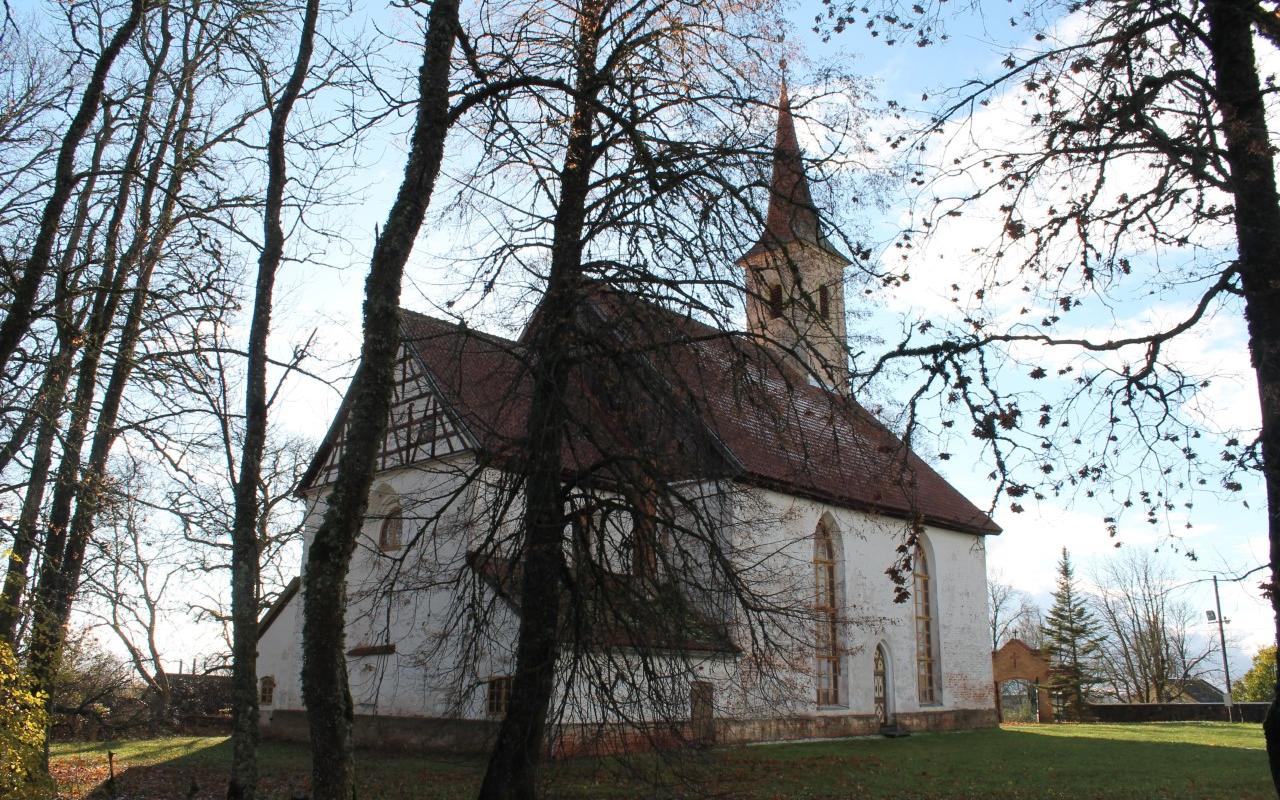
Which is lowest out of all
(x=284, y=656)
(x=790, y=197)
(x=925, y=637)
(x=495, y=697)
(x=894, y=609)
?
(x=495, y=697)

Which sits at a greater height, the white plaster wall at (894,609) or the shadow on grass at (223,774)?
→ the white plaster wall at (894,609)

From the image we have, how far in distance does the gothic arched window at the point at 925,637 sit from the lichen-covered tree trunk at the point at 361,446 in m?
21.4

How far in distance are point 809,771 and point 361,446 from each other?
11291 millimetres

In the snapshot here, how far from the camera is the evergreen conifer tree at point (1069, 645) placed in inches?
1890

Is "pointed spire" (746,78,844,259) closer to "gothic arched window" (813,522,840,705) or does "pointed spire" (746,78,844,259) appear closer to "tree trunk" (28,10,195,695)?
"tree trunk" (28,10,195,695)

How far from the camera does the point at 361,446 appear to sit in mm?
7266

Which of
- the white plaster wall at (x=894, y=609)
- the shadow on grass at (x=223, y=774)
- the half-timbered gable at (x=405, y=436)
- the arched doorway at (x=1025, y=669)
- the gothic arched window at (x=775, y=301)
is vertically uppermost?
the half-timbered gable at (x=405, y=436)

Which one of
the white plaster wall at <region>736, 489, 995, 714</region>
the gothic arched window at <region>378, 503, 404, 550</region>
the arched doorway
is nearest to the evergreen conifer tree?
the arched doorway

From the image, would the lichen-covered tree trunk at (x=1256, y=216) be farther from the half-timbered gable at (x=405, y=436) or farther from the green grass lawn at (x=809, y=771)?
the half-timbered gable at (x=405, y=436)

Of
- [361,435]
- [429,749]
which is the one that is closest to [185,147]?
[361,435]

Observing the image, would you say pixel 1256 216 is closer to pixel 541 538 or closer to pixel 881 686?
pixel 541 538

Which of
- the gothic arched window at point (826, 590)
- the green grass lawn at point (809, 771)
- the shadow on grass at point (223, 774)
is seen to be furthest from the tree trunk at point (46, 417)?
the gothic arched window at point (826, 590)

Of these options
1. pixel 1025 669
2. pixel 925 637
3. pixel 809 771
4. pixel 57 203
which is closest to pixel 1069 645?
pixel 1025 669

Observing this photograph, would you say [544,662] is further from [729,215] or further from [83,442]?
[83,442]
